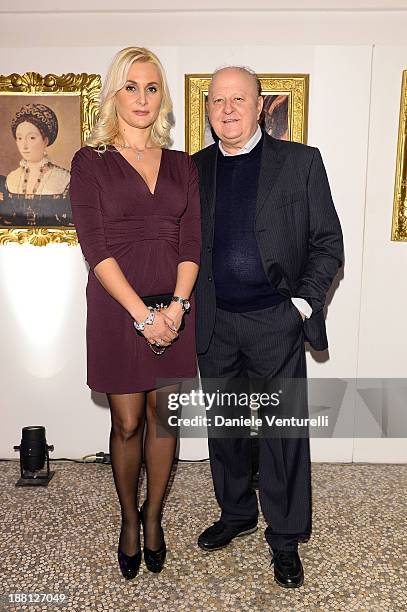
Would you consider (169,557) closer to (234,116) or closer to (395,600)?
(395,600)

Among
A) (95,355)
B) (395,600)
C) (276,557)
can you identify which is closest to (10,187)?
(95,355)

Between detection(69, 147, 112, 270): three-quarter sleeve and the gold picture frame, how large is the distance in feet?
6.20

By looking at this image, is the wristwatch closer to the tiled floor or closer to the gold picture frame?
the tiled floor

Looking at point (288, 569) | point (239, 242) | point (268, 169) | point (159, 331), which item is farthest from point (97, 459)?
point (268, 169)

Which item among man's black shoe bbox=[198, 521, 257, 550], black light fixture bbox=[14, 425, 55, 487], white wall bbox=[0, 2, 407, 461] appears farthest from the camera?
black light fixture bbox=[14, 425, 55, 487]

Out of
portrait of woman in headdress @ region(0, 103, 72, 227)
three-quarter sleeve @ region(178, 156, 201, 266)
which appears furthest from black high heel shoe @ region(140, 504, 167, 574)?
portrait of woman in headdress @ region(0, 103, 72, 227)

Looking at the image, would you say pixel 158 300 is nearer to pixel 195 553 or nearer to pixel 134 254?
pixel 134 254

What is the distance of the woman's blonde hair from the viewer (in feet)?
7.43

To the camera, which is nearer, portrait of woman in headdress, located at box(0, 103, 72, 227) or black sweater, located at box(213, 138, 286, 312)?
black sweater, located at box(213, 138, 286, 312)

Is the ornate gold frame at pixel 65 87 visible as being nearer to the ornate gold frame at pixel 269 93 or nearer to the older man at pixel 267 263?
the ornate gold frame at pixel 269 93

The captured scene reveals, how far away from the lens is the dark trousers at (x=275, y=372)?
97.4 inches

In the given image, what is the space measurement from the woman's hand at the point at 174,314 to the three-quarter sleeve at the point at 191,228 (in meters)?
0.20

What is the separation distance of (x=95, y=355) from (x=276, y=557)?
1.19 meters

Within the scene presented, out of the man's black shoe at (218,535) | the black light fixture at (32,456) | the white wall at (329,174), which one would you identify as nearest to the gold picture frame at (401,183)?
the white wall at (329,174)
